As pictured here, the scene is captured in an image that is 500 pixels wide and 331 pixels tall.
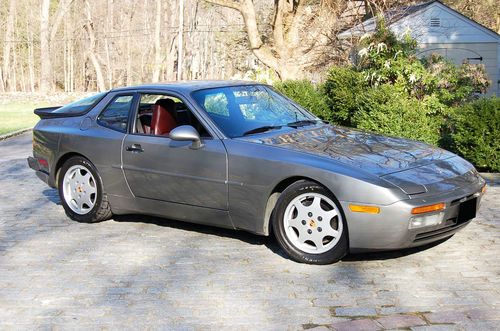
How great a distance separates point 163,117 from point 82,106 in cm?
121

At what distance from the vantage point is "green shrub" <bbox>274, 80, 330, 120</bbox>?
12219mm

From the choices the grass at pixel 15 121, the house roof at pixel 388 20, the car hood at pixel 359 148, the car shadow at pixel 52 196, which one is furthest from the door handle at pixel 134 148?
the grass at pixel 15 121

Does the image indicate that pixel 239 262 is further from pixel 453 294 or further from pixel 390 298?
pixel 453 294

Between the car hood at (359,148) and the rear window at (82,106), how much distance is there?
7.33 feet

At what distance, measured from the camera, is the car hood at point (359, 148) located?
5172 millimetres

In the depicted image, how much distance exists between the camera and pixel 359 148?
5.57m

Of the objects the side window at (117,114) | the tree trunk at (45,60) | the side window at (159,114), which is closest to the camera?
the side window at (159,114)

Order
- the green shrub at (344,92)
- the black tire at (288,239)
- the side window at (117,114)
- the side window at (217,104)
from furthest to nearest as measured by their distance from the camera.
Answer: the green shrub at (344,92) → the side window at (117,114) → the side window at (217,104) → the black tire at (288,239)

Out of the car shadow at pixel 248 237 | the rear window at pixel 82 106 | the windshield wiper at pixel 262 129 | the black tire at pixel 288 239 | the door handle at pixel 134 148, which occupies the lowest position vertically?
the car shadow at pixel 248 237

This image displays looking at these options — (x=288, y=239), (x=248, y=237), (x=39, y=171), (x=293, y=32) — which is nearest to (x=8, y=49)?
(x=293, y=32)

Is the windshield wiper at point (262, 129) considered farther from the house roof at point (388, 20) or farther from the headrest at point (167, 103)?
the house roof at point (388, 20)

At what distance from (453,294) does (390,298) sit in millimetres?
459

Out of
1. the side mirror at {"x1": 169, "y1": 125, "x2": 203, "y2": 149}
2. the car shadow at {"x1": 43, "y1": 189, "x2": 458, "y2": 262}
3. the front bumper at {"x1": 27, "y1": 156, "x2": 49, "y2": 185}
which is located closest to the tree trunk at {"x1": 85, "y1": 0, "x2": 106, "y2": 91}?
the car shadow at {"x1": 43, "y1": 189, "x2": 458, "y2": 262}

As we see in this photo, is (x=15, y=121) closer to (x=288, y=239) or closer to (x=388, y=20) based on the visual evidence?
(x=388, y=20)
